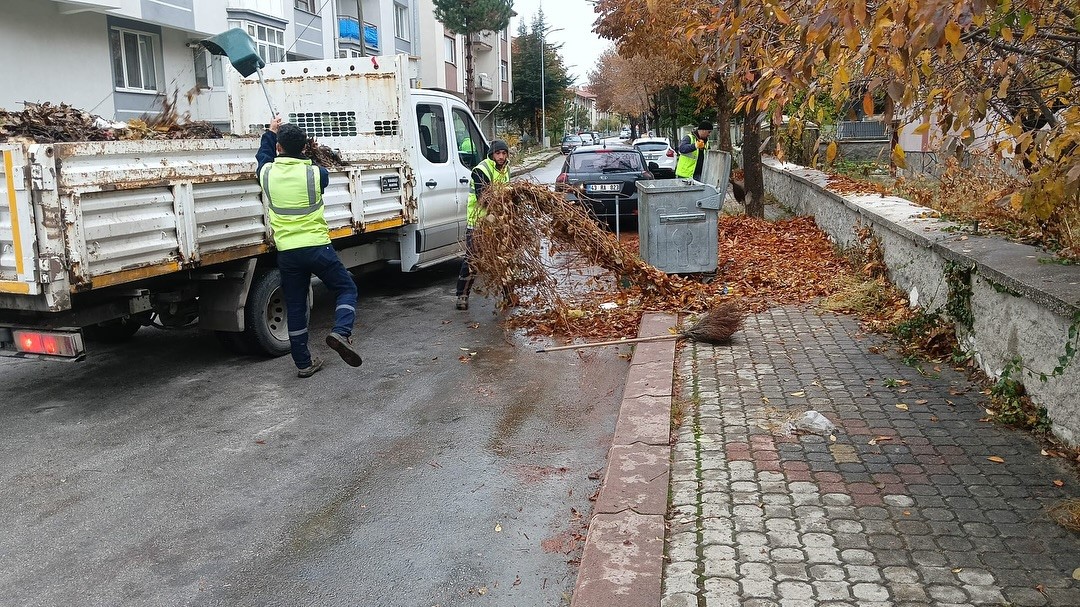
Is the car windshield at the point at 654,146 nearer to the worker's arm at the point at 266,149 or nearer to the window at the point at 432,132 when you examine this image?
the window at the point at 432,132

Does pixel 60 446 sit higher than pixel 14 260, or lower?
lower

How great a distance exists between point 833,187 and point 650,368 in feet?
22.5

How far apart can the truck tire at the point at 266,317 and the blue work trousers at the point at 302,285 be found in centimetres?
23

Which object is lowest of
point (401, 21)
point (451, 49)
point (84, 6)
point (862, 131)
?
point (862, 131)

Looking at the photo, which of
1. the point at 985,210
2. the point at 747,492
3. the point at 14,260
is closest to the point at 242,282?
the point at 14,260

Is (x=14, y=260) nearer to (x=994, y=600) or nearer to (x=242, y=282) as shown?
(x=242, y=282)

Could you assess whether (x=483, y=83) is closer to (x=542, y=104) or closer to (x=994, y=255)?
(x=542, y=104)

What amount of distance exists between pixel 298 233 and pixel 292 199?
27cm

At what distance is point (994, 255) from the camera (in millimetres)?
5902

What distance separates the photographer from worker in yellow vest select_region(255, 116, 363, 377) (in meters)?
6.63

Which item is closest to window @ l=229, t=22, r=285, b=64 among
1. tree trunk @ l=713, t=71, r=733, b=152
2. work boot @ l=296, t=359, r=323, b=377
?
tree trunk @ l=713, t=71, r=733, b=152

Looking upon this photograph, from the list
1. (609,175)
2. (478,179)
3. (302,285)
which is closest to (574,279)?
(478,179)

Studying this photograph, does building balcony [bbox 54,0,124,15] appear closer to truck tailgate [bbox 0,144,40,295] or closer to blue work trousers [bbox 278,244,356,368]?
blue work trousers [bbox 278,244,356,368]

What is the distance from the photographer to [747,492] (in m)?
4.21
